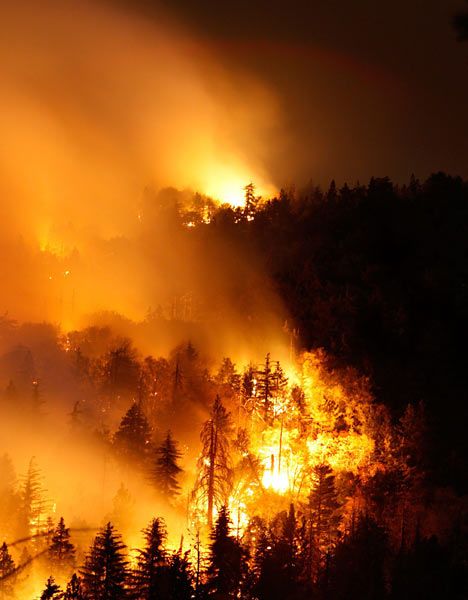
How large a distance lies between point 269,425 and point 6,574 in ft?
64.7

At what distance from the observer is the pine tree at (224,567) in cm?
2695

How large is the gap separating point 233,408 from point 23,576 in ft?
65.2

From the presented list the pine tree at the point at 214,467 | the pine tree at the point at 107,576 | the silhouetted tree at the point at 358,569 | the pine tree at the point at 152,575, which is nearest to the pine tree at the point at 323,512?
the silhouetted tree at the point at 358,569

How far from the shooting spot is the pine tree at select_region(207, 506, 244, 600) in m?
27.0

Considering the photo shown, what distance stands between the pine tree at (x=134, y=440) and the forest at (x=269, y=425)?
0.51 feet

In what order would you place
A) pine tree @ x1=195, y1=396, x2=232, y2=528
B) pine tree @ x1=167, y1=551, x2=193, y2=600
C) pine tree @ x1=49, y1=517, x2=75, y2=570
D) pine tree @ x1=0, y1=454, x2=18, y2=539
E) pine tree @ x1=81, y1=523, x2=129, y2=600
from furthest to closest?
pine tree @ x1=195, y1=396, x2=232, y2=528 → pine tree @ x1=0, y1=454, x2=18, y2=539 → pine tree @ x1=49, y1=517, x2=75, y2=570 → pine tree @ x1=81, y1=523, x2=129, y2=600 → pine tree @ x1=167, y1=551, x2=193, y2=600

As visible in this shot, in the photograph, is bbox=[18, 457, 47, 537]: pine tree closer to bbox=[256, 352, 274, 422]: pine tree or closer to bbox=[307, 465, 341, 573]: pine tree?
bbox=[307, 465, 341, 573]: pine tree

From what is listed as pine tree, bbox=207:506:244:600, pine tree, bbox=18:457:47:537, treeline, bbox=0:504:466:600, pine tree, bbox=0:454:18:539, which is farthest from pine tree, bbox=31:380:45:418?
pine tree, bbox=207:506:244:600

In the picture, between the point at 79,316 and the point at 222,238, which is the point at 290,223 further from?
the point at 79,316

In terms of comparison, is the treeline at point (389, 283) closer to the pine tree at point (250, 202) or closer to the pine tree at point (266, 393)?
the pine tree at point (266, 393)

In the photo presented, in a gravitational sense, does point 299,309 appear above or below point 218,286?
below

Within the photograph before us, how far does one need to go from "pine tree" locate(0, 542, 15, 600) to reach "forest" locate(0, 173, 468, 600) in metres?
0.10

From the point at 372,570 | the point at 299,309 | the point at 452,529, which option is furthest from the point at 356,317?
the point at 372,570

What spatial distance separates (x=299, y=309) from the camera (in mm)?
53906
